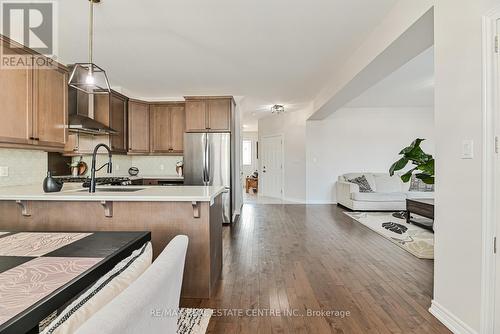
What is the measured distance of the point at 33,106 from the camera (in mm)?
2670

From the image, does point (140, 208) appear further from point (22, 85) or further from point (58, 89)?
point (58, 89)

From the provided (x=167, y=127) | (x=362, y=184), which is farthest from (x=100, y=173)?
(x=362, y=184)

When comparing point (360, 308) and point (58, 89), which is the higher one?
point (58, 89)

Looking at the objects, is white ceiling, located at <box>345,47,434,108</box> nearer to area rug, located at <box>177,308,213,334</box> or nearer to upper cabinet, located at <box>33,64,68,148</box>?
area rug, located at <box>177,308,213,334</box>

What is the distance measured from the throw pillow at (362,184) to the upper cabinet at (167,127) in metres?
4.11

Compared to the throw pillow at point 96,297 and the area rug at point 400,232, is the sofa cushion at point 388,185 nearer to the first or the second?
the area rug at point 400,232

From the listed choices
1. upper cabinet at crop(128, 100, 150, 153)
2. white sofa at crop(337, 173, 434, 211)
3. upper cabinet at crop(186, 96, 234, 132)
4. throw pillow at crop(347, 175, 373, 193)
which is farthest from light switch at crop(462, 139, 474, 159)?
upper cabinet at crop(128, 100, 150, 153)

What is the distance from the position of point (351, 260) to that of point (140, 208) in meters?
2.37

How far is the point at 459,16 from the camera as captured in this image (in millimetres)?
1684

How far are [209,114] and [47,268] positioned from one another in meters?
4.22

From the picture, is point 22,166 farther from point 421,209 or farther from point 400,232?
point 421,209

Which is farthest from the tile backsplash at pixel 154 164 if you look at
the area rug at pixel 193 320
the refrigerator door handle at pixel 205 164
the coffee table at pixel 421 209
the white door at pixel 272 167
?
the coffee table at pixel 421 209

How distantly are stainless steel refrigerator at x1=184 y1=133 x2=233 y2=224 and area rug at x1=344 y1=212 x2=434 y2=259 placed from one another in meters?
2.62

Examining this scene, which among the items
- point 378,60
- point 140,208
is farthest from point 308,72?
point 140,208
